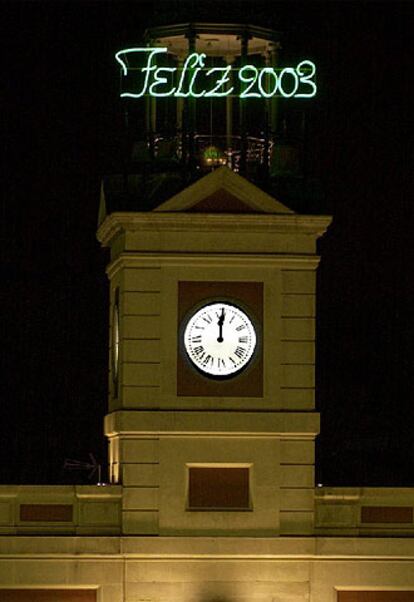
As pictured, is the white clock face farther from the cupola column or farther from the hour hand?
the cupola column

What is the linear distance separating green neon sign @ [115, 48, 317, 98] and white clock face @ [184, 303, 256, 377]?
9.66ft

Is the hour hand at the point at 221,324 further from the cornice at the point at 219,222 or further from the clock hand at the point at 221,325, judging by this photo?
the cornice at the point at 219,222

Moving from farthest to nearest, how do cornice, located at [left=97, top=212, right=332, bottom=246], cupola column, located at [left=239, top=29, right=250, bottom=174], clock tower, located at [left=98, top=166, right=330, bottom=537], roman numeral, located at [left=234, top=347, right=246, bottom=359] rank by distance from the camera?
cupola column, located at [left=239, top=29, right=250, bottom=174]
roman numeral, located at [left=234, top=347, right=246, bottom=359]
clock tower, located at [left=98, top=166, right=330, bottom=537]
cornice, located at [left=97, top=212, right=332, bottom=246]

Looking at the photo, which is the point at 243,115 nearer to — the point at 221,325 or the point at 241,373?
the point at 221,325

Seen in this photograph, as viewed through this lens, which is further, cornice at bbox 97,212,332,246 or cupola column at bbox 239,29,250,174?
cupola column at bbox 239,29,250,174

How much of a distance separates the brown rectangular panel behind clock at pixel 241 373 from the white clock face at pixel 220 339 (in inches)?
3.5

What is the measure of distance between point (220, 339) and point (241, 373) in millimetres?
526

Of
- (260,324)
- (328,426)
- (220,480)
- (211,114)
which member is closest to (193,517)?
(220,480)

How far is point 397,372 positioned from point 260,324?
62.8 feet

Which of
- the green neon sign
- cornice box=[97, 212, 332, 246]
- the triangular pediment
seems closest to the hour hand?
cornice box=[97, 212, 332, 246]

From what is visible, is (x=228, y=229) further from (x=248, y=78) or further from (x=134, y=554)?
(x=134, y=554)

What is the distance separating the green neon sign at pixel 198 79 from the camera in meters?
34.3

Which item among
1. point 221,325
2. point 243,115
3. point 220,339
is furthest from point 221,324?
point 243,115

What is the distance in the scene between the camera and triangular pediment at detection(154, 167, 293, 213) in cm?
3369
